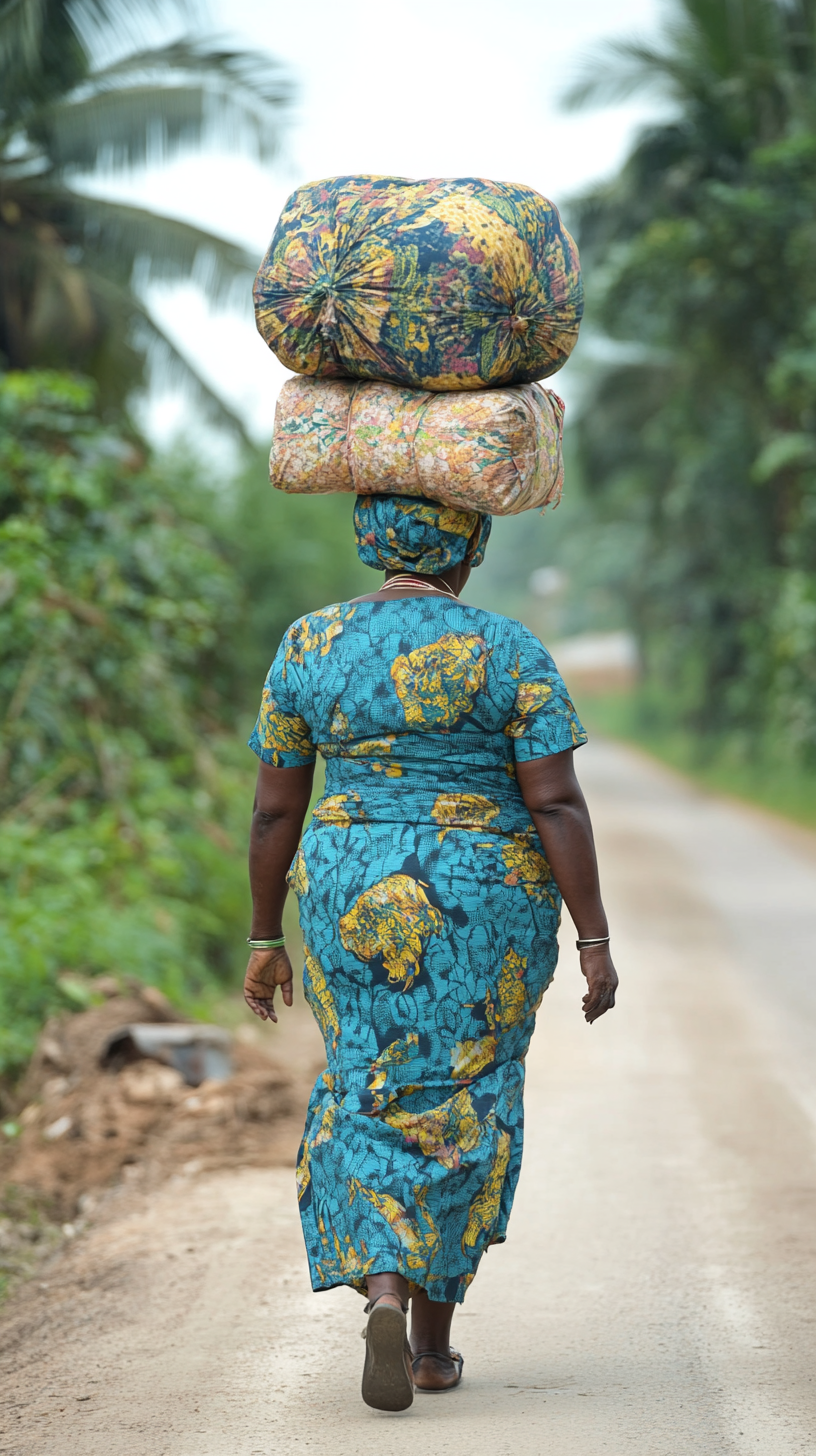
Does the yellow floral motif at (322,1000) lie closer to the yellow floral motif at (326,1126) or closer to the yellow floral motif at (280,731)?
the yellow floral motif at (326,1126)

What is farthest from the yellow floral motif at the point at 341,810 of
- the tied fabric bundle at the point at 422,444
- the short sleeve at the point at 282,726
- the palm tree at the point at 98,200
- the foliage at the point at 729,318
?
the foliage at the point at 729,318

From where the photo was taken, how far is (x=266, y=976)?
11.2ft

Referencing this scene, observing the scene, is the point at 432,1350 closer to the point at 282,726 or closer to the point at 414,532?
the point at 282,726

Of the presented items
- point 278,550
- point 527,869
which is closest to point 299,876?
point 527,869

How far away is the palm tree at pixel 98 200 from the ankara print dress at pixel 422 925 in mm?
9217

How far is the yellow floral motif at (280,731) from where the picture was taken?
10.9 ft

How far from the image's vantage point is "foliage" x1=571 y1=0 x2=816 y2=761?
1717 cm

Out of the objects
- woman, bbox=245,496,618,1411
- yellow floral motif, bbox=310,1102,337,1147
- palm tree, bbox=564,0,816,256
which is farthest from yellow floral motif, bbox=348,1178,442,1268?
palm tree, bbox=564,0,816,256

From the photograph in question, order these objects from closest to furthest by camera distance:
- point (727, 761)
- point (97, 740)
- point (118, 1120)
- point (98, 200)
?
point (118, 1120)
point (97, 740)
point (98, 200)
point (727, 761)

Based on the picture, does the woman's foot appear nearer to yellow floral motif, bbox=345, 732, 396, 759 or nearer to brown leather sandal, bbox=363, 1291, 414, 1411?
brown leather sandal, bbox=363, 1291, 414, 1411

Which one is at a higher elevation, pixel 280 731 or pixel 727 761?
pixel 280 731

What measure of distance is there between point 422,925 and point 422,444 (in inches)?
38.9

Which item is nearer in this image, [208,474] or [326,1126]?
→ [326,1126]

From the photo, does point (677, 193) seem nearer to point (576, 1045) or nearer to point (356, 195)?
point (576, 1045)
